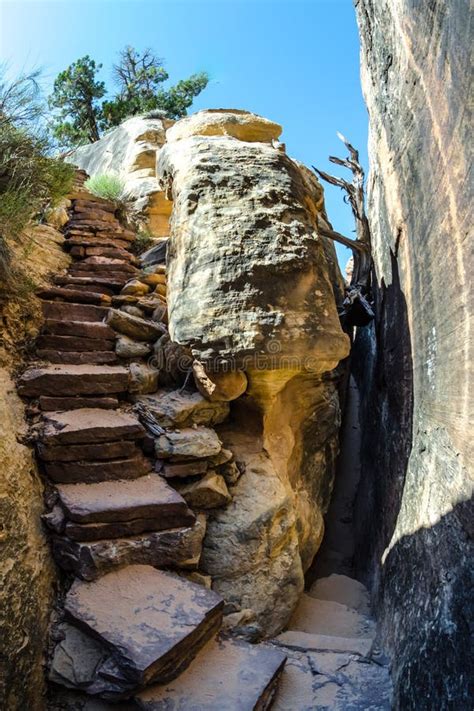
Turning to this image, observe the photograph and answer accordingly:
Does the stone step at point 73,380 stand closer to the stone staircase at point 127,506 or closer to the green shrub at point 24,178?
the stone staircase at point 127,506

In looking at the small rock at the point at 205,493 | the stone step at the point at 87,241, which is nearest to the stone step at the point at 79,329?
the small rock at the point at 205,493

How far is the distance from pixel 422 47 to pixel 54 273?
357 centimetres

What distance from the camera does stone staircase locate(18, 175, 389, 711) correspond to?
2.32m

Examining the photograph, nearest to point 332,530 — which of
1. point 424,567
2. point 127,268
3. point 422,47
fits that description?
point 424,567

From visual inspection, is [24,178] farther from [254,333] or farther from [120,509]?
[120,509]

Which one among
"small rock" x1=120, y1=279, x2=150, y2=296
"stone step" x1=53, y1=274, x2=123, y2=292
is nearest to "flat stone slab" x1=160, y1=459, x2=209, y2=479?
"small rock" x1=120, y1=279, x2=150, y2=296

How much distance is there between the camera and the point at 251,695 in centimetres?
232

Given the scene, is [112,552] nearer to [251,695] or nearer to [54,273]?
[251,695]

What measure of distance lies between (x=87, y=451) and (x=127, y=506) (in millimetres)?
505

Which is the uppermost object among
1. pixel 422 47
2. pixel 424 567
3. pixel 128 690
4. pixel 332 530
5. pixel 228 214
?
pixel 422 47

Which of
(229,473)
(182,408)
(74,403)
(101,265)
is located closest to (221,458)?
(229,473)

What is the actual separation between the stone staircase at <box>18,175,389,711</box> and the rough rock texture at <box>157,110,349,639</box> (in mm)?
224

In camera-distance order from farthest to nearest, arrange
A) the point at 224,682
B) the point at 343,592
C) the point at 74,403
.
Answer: the point at 343,592 < the point at 74,403 < the point at 224,682

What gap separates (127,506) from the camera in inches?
112
